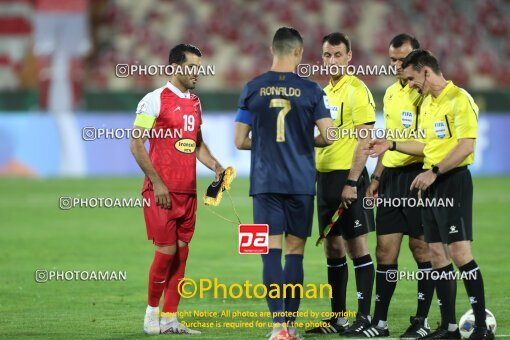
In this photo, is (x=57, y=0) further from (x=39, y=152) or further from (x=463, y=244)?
(x=463, y=244)

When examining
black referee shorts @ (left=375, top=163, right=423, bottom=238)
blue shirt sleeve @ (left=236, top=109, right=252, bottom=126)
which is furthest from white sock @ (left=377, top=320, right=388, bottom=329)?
blue shirt sleeve @ (left=236, top=109, right=252, bottom=126)

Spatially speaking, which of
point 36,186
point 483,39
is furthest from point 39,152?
point 483,39

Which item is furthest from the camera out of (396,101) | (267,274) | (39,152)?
(39,152)

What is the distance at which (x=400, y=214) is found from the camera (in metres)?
9.23

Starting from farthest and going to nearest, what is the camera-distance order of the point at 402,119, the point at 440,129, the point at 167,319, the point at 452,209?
the point at 402,119 → the point at 167,319 → the point at 440,129 → the point at 452,209

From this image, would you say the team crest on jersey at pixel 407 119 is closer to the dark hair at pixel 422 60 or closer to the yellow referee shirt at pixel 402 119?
the yellow referee shirt at pixel 402 119

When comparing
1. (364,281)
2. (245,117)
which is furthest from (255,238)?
(364,281)

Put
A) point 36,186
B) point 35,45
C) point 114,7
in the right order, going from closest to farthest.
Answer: point 36,186
point 35,45
point 114,7

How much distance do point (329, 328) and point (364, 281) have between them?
20.9 inches

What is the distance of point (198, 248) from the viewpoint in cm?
1580

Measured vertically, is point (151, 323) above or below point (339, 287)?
below

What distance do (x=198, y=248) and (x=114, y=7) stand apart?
70.5 feet

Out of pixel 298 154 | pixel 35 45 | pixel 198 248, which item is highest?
pixel 35 45

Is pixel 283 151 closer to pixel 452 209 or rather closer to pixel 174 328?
pixel 452 209
